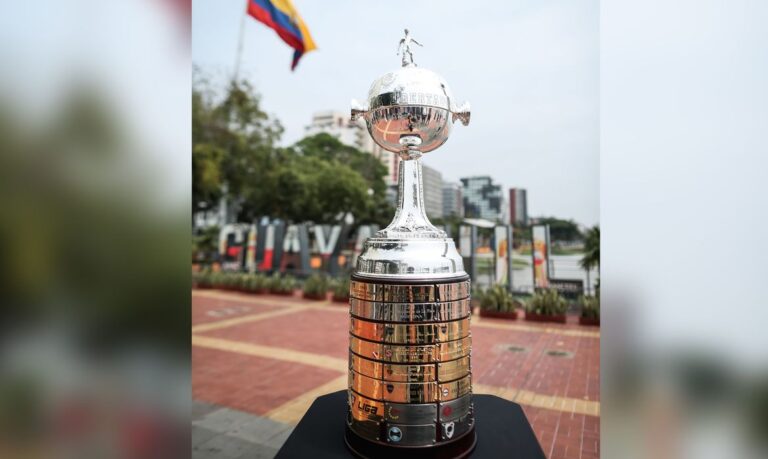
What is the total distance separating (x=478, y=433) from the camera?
5.95 ft

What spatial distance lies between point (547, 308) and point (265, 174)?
1447 centimetres

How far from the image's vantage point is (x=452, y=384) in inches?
63.1

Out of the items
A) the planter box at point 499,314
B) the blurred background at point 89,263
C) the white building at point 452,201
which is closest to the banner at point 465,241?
the planter box at point 499,314

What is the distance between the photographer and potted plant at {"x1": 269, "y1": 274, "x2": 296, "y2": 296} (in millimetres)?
12500

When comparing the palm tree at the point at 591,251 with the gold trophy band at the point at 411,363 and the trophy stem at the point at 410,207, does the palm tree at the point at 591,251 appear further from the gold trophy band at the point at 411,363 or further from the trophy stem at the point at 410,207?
the gold trophy band at the point at 411,363

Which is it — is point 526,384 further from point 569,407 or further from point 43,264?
point 43,264

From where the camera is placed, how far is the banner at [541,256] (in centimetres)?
969

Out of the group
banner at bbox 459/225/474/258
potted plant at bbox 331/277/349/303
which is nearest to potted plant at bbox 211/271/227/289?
potted plant at bbox 331/277/349/303

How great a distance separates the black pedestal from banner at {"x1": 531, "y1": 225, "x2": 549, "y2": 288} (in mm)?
8009

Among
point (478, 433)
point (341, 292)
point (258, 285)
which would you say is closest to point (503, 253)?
point (341, 292)

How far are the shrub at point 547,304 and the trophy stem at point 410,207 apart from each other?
7.47m

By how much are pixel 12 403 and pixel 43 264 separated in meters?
0.19

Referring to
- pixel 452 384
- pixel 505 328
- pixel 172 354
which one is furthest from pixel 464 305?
pixel 505 328

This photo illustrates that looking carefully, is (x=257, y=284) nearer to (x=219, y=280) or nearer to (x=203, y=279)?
(x=219, y=280)
